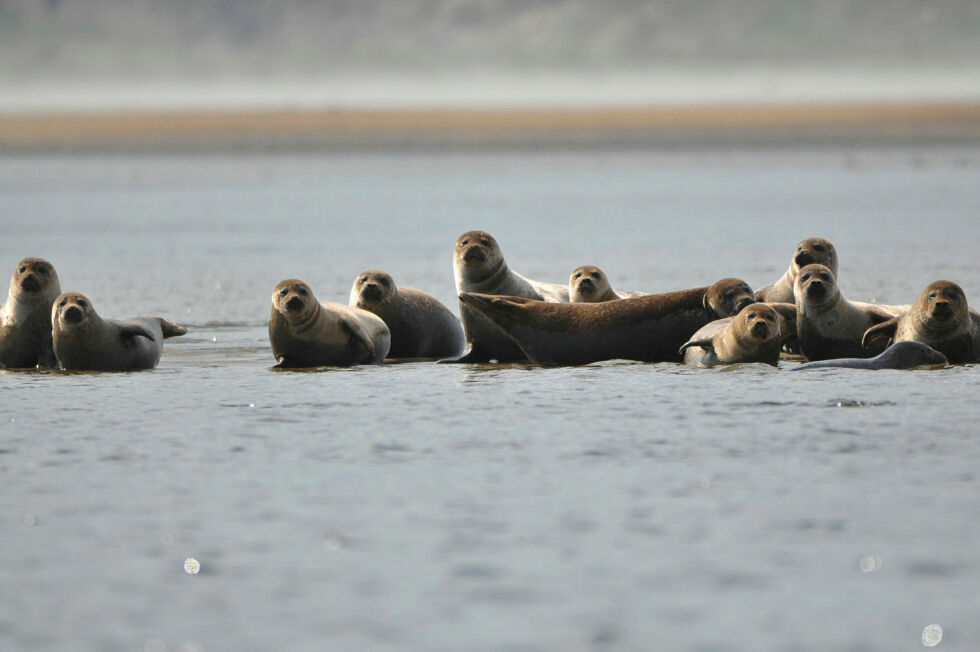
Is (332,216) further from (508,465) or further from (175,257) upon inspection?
(508,465)

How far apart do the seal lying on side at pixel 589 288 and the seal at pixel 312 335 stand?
6.82ft

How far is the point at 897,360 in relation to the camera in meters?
9.05

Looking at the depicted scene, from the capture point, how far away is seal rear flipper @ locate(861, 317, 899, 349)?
980 cm

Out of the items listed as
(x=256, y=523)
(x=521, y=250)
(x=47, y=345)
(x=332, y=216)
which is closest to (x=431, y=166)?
(x=332, y=216)

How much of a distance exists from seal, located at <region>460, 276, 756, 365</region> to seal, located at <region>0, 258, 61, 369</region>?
9.98 ft

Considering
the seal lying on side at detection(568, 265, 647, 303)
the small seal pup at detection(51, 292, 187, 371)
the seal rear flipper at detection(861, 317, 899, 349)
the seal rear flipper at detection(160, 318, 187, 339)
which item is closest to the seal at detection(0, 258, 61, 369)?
the small seal pup at detection(51, 292, 187, 371)

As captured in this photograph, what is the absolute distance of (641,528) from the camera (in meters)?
5.35

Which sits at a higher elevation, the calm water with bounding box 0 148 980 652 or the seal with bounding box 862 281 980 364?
the seal with bounding box 862 281 980 364

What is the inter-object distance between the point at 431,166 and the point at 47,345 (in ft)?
221

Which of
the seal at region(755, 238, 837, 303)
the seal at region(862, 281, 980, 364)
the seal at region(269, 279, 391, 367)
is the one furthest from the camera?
the seal at region(755, 238, 837, 303)

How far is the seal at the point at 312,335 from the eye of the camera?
1008cm

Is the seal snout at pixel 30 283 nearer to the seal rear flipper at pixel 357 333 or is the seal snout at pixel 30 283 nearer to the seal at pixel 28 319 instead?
the seal at pixel 28 319

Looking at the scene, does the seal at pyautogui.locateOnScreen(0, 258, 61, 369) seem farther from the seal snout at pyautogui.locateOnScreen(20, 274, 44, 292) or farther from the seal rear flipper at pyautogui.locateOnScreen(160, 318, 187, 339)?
the seal rear flipper at pyautogui.locateOnScreen(160, 318, 187, 339)

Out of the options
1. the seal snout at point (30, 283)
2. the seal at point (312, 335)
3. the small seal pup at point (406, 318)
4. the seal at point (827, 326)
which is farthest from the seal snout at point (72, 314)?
the seal at point (827, 326)
